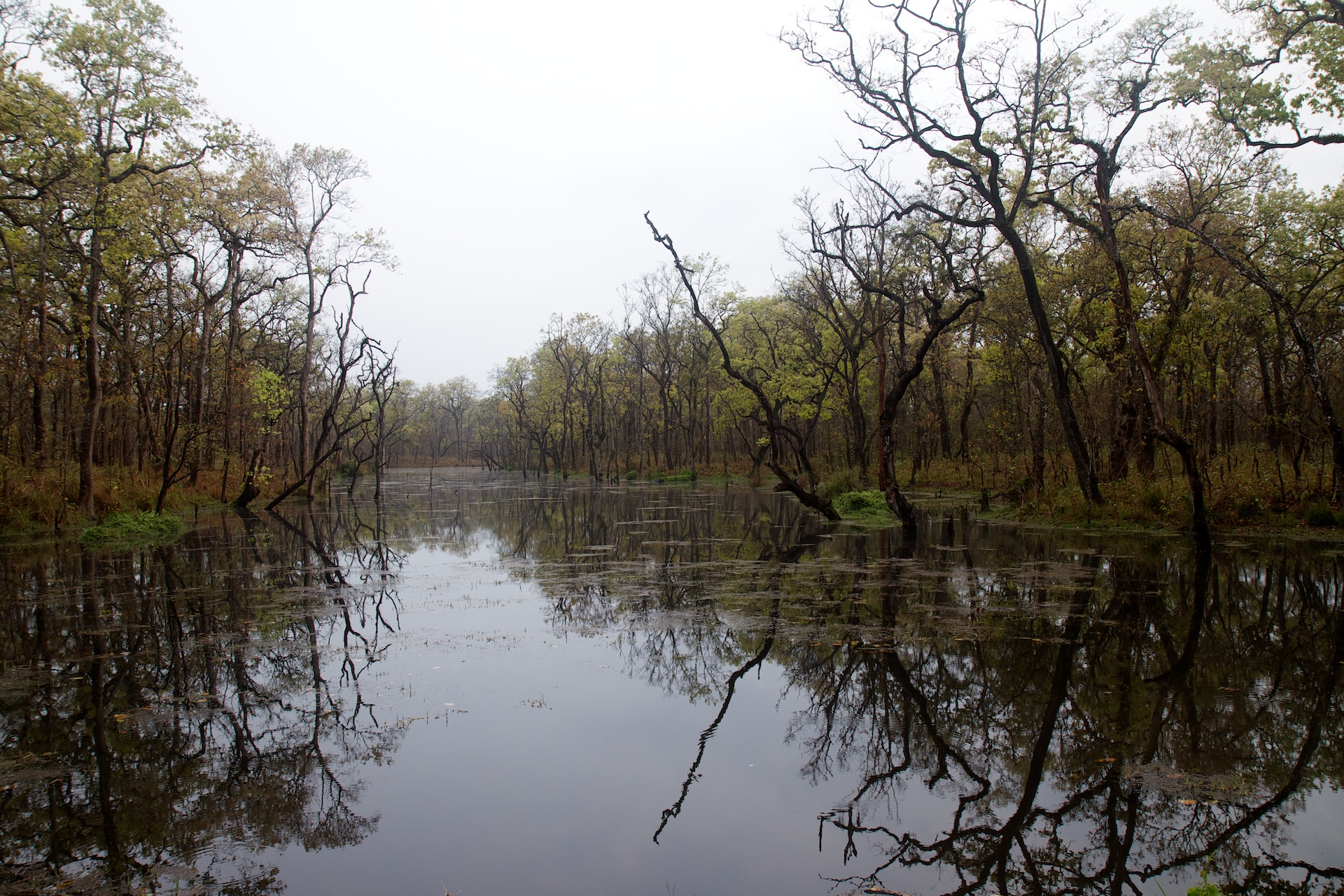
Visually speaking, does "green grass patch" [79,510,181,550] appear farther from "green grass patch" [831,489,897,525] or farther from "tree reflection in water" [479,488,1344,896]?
"green grass patch" [831,489,897,525]

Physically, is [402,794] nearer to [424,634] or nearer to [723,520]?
[424,634]

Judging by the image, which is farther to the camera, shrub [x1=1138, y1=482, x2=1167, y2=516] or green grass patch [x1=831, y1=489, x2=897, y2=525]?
green grass patch [x1=831, y1=489, x2=897, y2=525]

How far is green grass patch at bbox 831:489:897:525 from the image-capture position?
19.5m

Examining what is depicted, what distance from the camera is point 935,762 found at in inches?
192

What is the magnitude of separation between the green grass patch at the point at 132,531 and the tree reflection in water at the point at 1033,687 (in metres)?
10.0

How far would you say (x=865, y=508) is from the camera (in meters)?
20.5

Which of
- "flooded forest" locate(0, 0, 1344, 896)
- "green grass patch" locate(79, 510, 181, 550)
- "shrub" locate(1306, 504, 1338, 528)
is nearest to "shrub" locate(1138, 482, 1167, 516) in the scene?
"flooded forest" locate(0, 0, 1344, 896)

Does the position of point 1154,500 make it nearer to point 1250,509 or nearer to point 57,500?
point 1250,509

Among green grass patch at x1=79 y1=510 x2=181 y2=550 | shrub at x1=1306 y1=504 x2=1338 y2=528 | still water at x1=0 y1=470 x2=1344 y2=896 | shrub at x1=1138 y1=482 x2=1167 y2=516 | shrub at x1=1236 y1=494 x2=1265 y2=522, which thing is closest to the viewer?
still water at x1=0 y1=470 x2=1344 y2=896

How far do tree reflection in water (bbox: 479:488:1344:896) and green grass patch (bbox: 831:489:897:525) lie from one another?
6.02 metres

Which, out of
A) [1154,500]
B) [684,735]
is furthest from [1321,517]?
[684,735]

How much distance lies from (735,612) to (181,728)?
5778 millimetres

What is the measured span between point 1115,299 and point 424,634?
731 inches

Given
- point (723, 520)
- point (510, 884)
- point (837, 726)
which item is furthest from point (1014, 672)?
point (723, 520)
